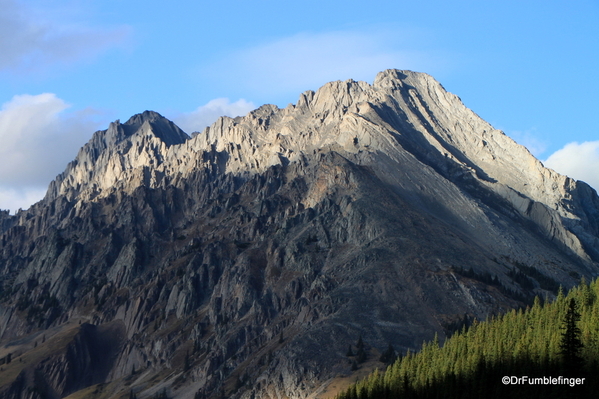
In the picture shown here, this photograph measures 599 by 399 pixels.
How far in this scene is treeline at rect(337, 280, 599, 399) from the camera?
150375 millimetres

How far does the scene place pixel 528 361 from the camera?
168m

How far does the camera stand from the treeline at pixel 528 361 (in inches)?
5920

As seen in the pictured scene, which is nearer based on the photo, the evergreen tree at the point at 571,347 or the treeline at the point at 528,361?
the evergreen tree at the point at 571,347

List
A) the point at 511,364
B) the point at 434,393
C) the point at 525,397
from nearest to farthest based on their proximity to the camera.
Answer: the point at 525,397 → the point at 511,364 → the point at 434,393

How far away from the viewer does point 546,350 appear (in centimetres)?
16500

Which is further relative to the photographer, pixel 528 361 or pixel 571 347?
pixel 528 361

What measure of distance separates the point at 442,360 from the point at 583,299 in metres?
36.0

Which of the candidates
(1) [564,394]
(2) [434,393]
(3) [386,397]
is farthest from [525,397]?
(3) [386,397]

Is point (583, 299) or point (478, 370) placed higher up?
point (583, 299)

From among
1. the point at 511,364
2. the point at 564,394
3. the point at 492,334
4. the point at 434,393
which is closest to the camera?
the point at 564,394

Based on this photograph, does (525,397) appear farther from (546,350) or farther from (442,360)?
(442,360)

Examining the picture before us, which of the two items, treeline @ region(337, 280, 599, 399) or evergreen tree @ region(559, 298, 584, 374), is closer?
evergreen tree @ region(559, 298, 584, 374)

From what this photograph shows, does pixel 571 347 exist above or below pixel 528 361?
above

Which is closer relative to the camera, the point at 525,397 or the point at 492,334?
the point at 525,397
